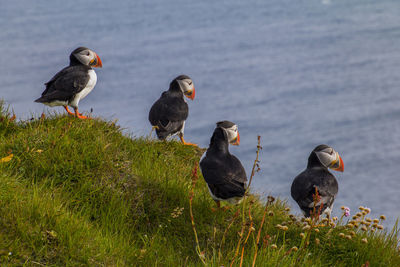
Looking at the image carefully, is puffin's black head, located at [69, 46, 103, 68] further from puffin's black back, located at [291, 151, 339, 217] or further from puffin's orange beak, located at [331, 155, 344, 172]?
puffin's orange beak, located at [331, 155, 344, 172]

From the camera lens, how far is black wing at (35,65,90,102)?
8.23 metres

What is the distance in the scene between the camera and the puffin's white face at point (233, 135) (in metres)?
7.32

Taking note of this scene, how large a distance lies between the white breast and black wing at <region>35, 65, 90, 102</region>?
2.5 inches

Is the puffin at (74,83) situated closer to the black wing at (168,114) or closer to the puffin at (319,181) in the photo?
the black wing at (168,114)

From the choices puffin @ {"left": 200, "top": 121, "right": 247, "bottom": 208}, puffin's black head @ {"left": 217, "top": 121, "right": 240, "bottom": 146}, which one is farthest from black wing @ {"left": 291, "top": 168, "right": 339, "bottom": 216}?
puffin's black head @ {"left": 217, "top": 121, "right": 240, "bottom": 146}

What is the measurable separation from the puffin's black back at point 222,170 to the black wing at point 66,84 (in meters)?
2.75

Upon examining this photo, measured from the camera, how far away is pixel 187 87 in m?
→ 9.57

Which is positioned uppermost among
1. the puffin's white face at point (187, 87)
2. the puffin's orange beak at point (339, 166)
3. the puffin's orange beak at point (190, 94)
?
the puffin's white face at point (187, 87)

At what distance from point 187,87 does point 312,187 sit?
359 cm

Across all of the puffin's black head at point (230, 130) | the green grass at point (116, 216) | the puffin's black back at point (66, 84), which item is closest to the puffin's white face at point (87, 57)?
the puffin's black back at point (66, 84)

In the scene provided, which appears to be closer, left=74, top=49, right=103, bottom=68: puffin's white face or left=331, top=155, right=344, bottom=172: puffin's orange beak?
left=331, top=155, right=344, bottom=172: puffin's orange beak

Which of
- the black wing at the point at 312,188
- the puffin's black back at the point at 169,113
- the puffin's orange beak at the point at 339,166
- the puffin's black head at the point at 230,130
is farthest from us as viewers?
the puffin's black back at the point at 169,113

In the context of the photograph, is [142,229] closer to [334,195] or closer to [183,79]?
[334,195]

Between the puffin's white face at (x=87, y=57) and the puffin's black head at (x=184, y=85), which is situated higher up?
the puffin's white face at (x=87, y=57)
